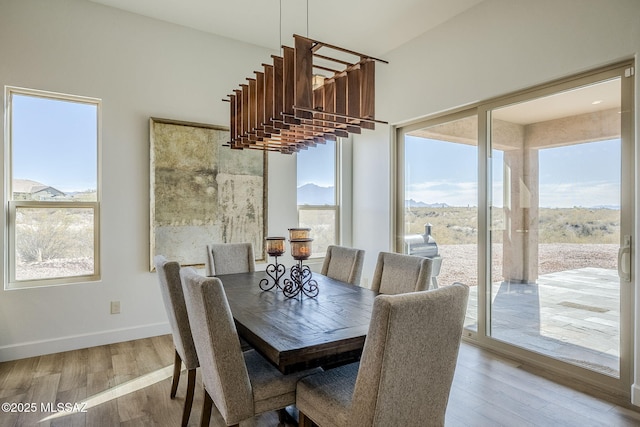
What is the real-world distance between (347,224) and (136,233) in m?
2.73

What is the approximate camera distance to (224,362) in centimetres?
155

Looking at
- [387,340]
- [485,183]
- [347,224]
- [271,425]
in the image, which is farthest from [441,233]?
[387,340]

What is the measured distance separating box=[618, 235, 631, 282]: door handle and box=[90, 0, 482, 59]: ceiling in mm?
2444

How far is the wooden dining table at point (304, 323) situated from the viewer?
153 centimetres

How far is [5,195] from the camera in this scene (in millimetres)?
3107

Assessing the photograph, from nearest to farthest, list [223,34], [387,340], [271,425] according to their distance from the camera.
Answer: [387,340], [271,425], [223,34]

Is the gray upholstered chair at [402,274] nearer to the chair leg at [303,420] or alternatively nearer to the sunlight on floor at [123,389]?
the chair leg at [303,420]

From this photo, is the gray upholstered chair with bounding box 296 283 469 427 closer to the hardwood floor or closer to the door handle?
the hardwood floor

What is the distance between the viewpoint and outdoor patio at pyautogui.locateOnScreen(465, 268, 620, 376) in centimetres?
262

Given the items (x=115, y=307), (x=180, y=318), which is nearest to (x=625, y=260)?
(x=180, y=318)

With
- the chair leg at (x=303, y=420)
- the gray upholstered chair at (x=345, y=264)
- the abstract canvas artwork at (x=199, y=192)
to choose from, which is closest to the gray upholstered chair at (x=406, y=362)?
the chair leg at (x=303, y=420)

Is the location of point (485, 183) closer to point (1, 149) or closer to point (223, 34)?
point (223, 34)

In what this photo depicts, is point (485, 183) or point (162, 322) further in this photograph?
point (162, 322)

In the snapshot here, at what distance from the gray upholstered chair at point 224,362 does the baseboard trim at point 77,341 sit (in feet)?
7.77
